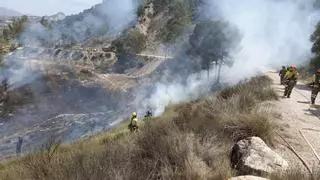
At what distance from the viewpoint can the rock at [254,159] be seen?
28.9 feet

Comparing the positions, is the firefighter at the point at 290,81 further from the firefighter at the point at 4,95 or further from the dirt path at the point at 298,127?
the firefighter at the point at 4,95

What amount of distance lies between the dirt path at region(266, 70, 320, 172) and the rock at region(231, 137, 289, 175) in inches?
14.4

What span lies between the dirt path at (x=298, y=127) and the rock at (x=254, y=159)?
0.37 metres

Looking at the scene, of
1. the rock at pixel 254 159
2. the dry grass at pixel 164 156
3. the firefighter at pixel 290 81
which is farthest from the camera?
the firefighter at pixel 290 81

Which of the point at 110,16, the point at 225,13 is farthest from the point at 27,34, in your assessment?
the point at 225,13

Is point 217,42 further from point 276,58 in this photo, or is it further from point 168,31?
point 168,31

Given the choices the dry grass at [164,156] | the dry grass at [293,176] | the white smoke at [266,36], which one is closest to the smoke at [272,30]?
the white smoke at [266,36]

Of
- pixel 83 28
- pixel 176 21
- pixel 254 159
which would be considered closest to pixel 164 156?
pixel 254 159

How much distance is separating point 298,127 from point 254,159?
209 inches

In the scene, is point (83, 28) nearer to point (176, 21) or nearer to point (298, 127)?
point (176, 21)

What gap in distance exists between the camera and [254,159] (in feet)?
30.0

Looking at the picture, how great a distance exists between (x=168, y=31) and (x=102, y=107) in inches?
1888

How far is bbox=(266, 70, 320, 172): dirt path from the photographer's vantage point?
10.8m

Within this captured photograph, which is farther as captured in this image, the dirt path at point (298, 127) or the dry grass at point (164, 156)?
the dirt path at point (298, 127)
